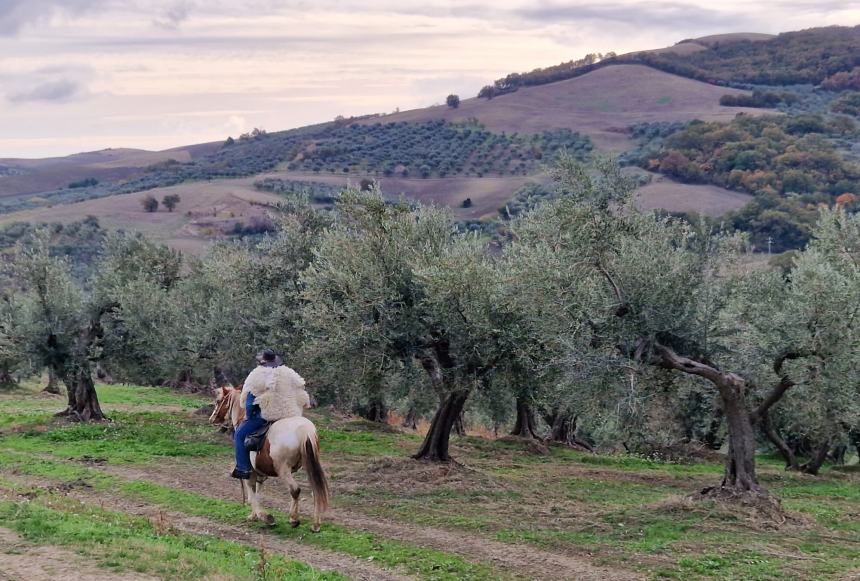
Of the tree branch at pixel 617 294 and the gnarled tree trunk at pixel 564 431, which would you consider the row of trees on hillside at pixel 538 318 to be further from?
the gnarled tree trunk at pixel 564 431

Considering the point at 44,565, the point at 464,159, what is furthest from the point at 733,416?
the point at 464,159

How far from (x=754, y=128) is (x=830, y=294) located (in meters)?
123

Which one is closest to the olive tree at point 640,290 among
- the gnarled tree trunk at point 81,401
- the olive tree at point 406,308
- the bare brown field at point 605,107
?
the olive tree at point 406,308

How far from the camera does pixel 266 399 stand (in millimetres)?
18953

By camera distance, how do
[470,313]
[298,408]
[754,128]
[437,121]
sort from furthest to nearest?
[437,121] < [754,128] < [470,313] < [298,408]

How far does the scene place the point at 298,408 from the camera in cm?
1936

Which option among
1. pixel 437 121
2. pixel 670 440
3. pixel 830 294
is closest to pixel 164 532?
pixel 830 294

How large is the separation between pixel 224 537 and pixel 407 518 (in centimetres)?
452

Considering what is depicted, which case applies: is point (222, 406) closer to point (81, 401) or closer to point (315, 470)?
point (315, 470)

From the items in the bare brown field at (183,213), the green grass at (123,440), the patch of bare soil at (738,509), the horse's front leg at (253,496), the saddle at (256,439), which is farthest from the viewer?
the bare brown field at (183,213)

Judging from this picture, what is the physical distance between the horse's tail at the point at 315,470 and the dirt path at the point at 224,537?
1.22 metres

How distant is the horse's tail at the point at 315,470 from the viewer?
61.5 feet

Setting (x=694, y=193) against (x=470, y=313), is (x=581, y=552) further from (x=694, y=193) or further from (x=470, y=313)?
(x=694, y=193)

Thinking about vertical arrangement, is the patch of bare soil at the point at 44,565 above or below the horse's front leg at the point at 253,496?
above
